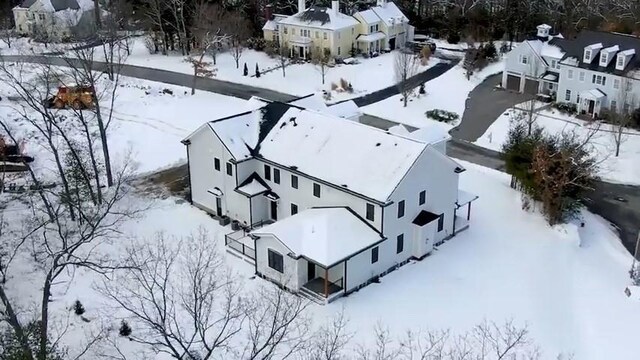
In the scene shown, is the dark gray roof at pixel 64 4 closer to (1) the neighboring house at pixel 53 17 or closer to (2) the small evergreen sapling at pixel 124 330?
(1) the neighboring house at pixel 53 17

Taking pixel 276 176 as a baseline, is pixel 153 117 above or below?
below

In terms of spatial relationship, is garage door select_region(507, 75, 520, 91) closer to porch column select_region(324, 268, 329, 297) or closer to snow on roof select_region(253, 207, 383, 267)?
snow on roof select_region(253, 207, 383, 267)

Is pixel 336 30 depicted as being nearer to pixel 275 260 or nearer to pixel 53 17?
pixel 53 17

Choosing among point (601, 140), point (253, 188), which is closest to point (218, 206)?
point (253, 188)

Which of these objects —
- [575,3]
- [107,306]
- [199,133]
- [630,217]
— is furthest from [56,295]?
[575,3]

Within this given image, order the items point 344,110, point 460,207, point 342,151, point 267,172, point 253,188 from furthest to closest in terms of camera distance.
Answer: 1. point 344,110
2. point 460,207
3. point 267,172
4. point 253,188
5. point 342,151

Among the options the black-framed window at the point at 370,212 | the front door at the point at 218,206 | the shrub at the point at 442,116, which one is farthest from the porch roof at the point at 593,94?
the front door at the point at 218,206
